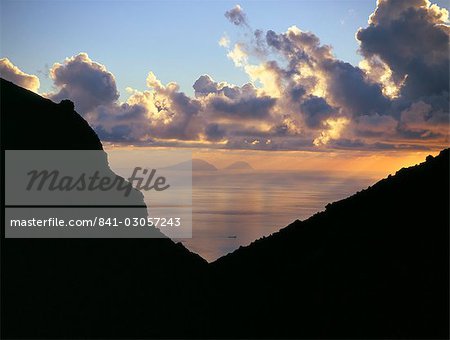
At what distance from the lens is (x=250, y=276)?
2151 inches

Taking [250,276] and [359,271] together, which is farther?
[250,276]

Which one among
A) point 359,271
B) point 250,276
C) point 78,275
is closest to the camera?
point 359,271

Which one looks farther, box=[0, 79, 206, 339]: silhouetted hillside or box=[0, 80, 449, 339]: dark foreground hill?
box=[0, 79, 206, 339]: silhouetted hillside

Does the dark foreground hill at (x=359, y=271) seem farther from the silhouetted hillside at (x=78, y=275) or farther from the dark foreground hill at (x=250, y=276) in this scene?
the silhouetted hillside at (x=78, y=275)

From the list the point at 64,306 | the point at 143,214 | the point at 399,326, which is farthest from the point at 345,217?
the point at 64,306

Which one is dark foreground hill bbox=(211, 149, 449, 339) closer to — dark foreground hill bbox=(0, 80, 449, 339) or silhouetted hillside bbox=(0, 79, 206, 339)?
dark foreground hill bbox=(0, 80, 449, 339)

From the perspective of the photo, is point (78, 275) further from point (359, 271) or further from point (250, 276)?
point (359, 271)

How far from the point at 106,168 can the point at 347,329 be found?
94.2 feet

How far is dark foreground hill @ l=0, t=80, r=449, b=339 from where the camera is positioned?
41656 mm

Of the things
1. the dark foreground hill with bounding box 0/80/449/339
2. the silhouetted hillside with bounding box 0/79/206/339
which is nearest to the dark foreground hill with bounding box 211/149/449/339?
the dark foreground hill with bounding box 0/80/449/339

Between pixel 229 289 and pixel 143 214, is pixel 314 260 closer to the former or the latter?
pixel 229 289

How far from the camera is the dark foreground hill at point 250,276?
41.7 meters

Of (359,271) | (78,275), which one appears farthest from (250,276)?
(78,275)

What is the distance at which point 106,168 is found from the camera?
5741 cm
